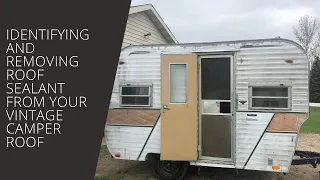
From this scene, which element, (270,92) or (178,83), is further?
(178,83)

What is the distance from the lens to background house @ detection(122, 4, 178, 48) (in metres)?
13.3

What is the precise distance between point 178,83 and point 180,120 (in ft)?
2.44

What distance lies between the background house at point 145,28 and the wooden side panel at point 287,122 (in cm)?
726

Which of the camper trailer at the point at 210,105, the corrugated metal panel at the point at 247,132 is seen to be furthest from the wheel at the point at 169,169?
the corrugated metal panel at the point at 247,132

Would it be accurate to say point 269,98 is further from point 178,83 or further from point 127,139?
point 127,139

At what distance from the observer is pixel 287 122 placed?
19.5 feet

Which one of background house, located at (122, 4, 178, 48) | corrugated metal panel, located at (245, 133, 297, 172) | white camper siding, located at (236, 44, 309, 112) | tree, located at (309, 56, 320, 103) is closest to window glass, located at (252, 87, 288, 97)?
→ white camper siding, located at (236, 44, 309, 112)

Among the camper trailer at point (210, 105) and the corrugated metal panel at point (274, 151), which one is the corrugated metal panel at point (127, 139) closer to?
the camper trailer at point (210, 105)

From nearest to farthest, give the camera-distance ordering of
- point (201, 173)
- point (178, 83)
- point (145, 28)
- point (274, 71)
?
point (274, 71)
point (178, 83)
point (201, 173)
point (145, 28)

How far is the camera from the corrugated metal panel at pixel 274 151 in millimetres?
5910

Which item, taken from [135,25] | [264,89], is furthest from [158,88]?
[135,25]

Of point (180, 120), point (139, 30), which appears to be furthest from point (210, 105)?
point (139, 30)

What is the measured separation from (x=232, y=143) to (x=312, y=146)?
5897mm

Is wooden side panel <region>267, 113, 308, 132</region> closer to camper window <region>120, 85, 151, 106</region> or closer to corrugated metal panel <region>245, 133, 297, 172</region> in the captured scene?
corrugated metal panel <region>245, 133, 297, 172</region>
